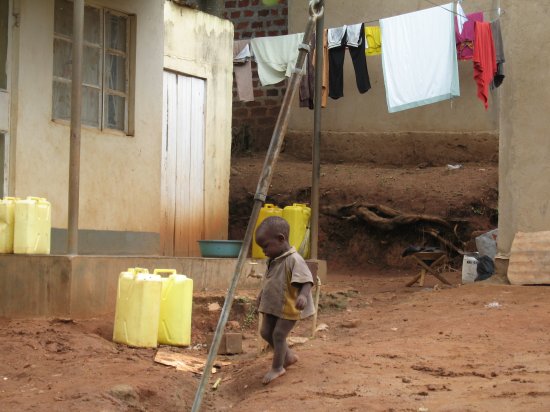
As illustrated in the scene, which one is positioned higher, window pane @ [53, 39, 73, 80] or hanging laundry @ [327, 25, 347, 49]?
hanging laundry @ [327, 25, 347, 49]

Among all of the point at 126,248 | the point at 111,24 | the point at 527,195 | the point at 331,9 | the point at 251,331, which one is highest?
the point at 331,9

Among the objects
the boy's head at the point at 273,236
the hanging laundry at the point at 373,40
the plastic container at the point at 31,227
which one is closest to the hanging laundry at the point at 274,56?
the hanging laundry at the point at 373,40

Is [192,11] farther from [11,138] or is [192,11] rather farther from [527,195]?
[527,195]

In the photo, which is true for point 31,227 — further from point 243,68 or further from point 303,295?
point 243,68

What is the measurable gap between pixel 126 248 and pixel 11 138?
1.98 m

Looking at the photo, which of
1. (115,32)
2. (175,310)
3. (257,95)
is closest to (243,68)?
(257,95)

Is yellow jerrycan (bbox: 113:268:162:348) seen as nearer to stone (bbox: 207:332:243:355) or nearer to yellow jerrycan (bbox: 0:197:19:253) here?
stone (bbox: 207:332:243:355)

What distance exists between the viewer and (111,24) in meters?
11.0

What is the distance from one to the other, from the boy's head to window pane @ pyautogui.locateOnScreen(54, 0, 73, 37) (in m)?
4.63

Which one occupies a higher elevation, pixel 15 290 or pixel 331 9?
pixel 331 9

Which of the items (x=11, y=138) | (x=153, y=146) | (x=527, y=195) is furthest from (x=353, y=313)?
(x=11, y=138)

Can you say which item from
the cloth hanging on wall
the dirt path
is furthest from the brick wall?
the dirt path

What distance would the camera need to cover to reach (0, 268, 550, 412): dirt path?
5949 mm

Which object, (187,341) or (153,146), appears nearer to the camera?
(187,341)
